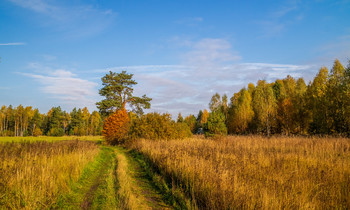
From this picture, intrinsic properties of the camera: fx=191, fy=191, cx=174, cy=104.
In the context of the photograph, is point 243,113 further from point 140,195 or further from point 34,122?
point 34,122

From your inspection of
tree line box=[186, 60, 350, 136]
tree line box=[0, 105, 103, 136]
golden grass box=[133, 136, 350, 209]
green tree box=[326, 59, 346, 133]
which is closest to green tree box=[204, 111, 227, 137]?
tree line box=[186, 60, 350, 136]

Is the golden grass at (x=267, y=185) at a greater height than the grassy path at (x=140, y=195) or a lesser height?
greater

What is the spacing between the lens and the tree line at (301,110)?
21688 mm

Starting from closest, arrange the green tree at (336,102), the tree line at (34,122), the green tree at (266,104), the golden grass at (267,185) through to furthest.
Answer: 1. the golden grass at (267,185)
2. the green tree at (336,102)
3. the green tree at (266,104)
4. the tree line at (34,122)

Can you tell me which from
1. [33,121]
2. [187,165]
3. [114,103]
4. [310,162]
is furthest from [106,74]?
[33,121]

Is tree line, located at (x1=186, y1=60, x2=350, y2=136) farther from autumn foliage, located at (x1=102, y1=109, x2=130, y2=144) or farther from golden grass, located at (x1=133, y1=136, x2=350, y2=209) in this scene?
golden grass, located at (x1=133, y1=136, x2=350, y2=209)

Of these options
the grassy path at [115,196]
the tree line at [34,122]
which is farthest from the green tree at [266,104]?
the tree line at [34,122]

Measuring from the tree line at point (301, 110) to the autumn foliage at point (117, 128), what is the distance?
11.4 metres

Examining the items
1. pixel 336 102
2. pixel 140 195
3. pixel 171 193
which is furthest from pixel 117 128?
pixel 336 102

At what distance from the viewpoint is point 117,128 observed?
27938 mm

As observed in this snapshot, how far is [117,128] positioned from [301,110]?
1109 inches

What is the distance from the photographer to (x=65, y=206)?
213 inches

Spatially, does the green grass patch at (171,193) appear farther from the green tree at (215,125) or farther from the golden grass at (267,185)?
the green tree at (215,125)

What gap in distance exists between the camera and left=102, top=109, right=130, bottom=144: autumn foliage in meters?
26.5
